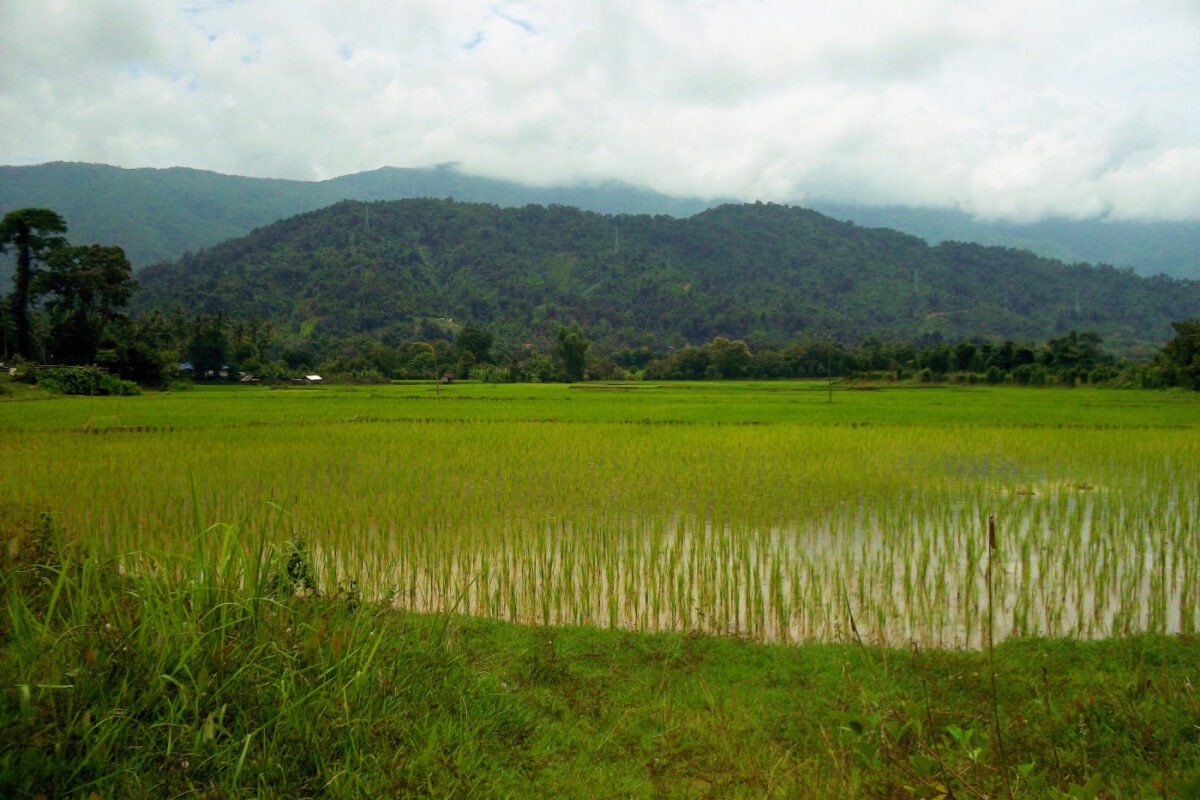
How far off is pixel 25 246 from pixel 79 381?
10147mm

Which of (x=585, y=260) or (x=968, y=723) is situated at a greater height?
(x=585, y=260)

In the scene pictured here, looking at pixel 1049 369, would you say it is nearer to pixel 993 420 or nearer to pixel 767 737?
pixel 993 420

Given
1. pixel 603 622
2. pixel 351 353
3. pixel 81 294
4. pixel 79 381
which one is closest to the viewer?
pixel 603 622

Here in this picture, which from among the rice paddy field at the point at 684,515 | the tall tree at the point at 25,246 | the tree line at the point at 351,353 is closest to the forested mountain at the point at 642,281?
the tree line at the point at 351,353

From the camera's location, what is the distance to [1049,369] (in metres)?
36.8

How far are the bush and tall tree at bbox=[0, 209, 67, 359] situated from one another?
22.8 feet

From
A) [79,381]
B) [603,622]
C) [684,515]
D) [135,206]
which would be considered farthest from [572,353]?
[135,206]

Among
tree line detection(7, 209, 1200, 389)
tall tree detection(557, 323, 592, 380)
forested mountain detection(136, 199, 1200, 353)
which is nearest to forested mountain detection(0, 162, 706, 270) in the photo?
forested mountain detection(136, 199, 1200, 353)

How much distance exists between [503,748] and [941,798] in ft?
5.43

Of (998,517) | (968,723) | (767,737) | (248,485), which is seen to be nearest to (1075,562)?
(998,517)

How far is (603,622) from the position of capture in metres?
4.77

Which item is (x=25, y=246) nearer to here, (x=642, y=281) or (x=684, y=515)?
(x=684, y=515)

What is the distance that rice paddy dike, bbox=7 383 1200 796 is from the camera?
97.4 inches

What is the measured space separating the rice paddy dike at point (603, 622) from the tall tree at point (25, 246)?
25.8m
